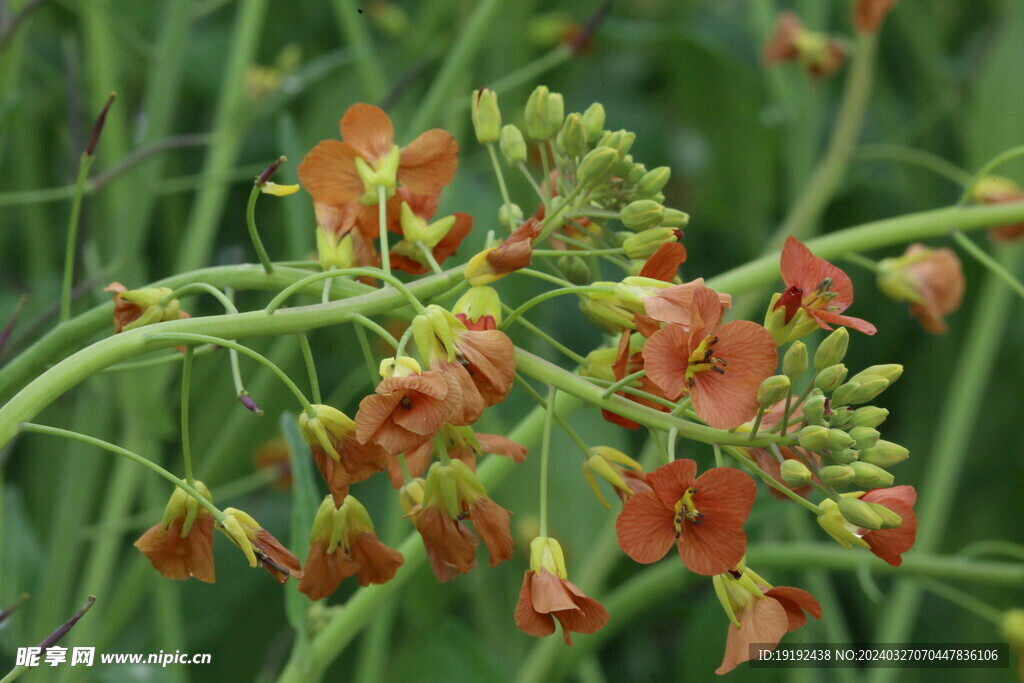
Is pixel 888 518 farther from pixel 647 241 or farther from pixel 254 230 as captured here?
pixel 254 230

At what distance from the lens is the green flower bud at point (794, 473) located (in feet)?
1.26

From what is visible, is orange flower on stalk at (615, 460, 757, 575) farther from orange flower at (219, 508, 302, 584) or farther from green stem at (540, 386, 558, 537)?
orange flower at (219, 508, 302, 584)

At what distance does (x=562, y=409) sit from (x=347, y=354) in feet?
1.92

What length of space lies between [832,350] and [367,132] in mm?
245

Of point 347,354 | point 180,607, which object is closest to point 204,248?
point 347,354

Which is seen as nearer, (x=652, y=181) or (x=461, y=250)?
(x=652, y=181)

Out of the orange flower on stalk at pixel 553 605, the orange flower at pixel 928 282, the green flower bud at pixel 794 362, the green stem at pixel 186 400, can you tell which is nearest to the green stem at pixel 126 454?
the green stem at pixel 186 400

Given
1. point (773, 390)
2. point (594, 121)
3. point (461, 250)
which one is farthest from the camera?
point (461, 250)

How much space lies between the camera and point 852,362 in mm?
1223

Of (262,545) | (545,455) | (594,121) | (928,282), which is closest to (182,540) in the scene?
(262,545)

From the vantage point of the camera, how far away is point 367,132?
500mm

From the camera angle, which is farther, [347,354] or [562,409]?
[347,354]

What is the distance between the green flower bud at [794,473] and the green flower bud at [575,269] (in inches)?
6.4

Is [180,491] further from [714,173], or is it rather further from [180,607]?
[714,173]
